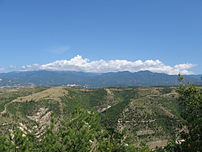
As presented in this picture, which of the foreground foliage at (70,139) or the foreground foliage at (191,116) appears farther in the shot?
the foreground foliage at (70,139)

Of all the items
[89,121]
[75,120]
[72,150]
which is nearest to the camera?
[72,150]

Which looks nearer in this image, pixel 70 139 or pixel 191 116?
pixel 191 116

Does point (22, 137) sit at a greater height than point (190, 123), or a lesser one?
lesser

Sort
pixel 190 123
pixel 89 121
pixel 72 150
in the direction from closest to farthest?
pixel 190 123, pixel 72 150, pixel 89 121

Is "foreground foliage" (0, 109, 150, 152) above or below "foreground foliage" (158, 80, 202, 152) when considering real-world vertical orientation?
below

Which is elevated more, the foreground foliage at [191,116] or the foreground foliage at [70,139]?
the foreground foliage at [191,116]

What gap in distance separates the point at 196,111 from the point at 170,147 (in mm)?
Answer: 11622

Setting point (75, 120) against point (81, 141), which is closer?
point (81, 141)

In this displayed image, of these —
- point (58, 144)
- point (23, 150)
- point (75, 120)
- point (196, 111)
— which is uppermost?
point (196, 111)

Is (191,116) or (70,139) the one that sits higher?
(191,116)

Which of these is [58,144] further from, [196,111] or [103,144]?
[196,111]

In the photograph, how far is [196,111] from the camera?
125 feet

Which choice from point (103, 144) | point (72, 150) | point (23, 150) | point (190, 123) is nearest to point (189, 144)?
point (190, 123)

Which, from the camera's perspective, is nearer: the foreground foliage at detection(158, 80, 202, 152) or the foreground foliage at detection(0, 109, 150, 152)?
the foreground foliage at detection(158, 80, 202, 152)
